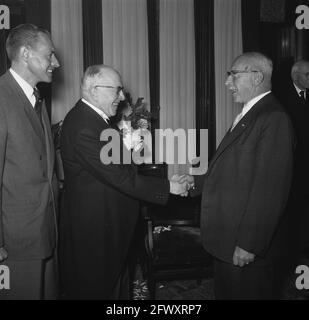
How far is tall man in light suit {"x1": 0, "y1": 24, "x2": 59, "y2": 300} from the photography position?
Answer: 1.89 meters

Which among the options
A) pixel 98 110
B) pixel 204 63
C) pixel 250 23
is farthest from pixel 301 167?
pixel 250 23

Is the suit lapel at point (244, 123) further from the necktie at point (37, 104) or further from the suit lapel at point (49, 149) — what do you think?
the necktie at point (37, 104)

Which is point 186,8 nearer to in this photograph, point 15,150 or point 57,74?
point 57,74

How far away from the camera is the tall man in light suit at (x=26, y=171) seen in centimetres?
189

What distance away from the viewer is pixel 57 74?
5180mm

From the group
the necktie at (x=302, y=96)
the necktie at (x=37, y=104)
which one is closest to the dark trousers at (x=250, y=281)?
the necktie at (x=37, y=104)

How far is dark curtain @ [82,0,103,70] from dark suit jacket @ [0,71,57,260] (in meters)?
3.51

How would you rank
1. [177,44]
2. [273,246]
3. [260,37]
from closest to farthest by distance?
[273,246], [177,44], [260,37]

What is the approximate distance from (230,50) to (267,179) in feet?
15.3

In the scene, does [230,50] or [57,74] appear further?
[230,50]

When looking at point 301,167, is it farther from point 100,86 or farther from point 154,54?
point 154,54

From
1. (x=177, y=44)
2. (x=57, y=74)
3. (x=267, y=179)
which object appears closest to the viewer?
(x=267, y=179)

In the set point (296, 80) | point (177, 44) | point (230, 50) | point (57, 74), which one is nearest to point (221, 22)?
point (230, 50)
